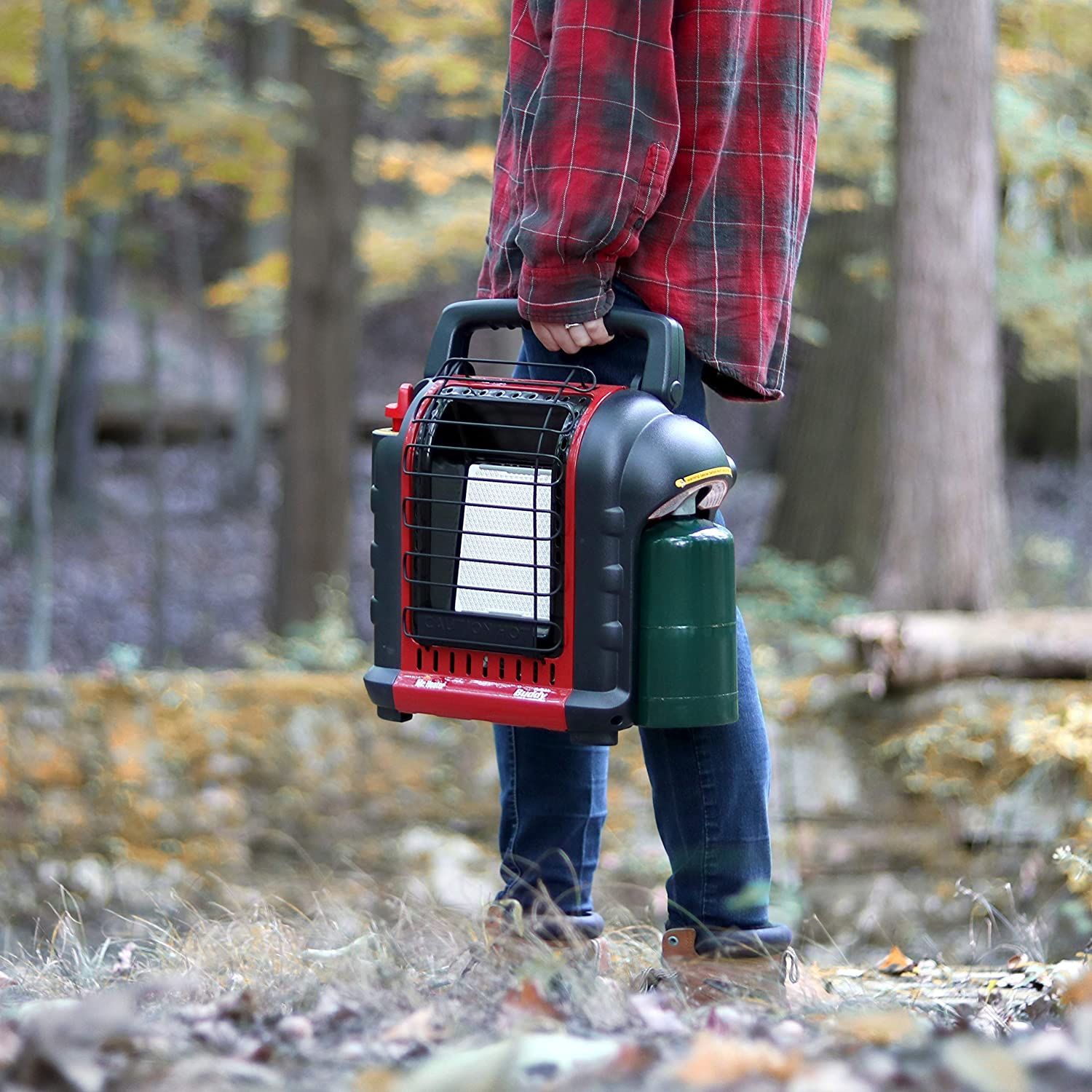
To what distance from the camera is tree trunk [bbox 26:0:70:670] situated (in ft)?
27.2

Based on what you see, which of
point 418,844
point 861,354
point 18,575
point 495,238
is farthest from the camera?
point 18,575

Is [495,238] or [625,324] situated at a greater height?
[495,238]

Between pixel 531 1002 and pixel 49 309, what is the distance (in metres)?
8.68

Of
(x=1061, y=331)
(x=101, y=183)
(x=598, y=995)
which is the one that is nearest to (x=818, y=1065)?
(x=598, y=995)

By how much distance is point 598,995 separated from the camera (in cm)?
186

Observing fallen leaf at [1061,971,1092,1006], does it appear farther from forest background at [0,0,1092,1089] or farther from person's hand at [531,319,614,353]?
person's hand at [531,319,614,353]

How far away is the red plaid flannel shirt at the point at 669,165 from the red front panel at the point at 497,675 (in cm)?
22

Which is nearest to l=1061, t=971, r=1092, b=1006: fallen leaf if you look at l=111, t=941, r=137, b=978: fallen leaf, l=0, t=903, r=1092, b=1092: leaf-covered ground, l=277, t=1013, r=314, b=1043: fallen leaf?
l=0, t=903, r=1092, b=1092: leaf-covered ground

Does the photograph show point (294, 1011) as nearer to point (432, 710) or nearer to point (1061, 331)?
point (432, 710)

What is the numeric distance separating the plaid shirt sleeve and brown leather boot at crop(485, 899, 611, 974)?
38.0 inches

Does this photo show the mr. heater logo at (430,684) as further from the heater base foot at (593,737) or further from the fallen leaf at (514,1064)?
the fallen leaf at (514,1064)

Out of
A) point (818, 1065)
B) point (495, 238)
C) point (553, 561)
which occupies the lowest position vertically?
point (818, 1065)

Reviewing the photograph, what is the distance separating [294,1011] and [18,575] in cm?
1155

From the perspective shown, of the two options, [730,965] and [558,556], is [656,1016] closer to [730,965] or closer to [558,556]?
[730,965]
